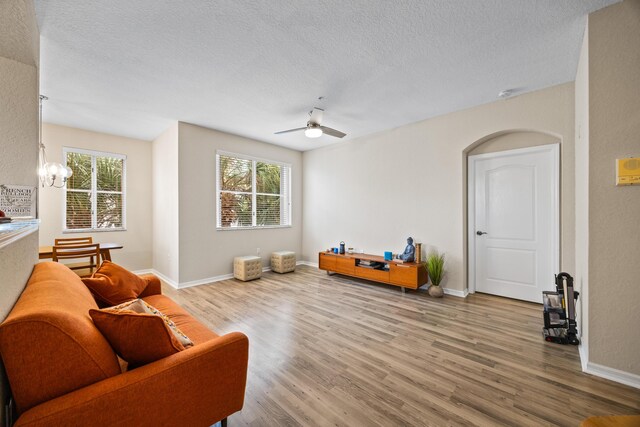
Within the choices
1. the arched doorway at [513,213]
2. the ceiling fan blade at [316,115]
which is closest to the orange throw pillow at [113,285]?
the ceiling fan blade at [316,115]

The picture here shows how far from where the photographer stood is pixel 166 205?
4871 mm

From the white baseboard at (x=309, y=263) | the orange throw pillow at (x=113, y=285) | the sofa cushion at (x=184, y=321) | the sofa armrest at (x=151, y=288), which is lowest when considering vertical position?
the white baseboard at (x=309, y=263)

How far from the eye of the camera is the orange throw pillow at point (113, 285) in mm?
2084

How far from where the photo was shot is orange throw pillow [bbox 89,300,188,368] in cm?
119

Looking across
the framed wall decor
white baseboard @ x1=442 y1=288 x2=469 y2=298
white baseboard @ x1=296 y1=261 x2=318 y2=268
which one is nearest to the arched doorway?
white baseboard @ x1=442 y1=288 x2=469 y2=298

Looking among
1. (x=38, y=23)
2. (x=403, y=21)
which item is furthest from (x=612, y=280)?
(x=38, y=23)

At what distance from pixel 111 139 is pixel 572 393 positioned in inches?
278

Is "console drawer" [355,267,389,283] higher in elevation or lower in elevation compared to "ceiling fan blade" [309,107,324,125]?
lower

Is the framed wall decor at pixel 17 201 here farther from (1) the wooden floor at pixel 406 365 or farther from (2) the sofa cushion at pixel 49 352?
(1) the wooden floor at pixel 406 365

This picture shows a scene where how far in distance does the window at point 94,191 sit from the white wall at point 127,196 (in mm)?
95

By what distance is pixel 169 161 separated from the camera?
15.6 feet

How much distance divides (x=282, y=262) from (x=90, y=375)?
14.5 feet

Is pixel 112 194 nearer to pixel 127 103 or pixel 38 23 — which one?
pixel 127 103

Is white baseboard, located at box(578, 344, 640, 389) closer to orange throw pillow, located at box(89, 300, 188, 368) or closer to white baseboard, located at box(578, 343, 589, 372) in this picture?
white baseboard, located at box(578, 343, 589, 372)
